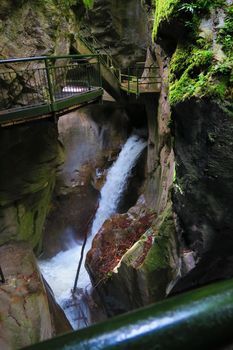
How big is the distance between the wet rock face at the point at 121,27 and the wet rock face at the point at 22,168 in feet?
35.5

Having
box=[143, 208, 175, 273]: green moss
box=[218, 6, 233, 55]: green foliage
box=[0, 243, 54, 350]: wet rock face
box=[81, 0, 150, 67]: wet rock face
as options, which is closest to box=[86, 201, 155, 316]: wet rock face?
box=[143, 208, 175, 273]: green moss

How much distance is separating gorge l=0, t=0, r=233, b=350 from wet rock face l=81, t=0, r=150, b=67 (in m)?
0.06

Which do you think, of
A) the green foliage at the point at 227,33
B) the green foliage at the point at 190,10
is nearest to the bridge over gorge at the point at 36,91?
the green foliage at the point at 190,10

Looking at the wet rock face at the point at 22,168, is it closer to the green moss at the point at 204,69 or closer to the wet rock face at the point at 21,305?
the wet rock face at the point at 21,305

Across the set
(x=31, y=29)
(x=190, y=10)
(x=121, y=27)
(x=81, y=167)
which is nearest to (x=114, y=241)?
(x=81, y=167)

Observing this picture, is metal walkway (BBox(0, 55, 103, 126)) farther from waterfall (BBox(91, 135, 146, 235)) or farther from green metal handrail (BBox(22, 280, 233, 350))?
green metal handrail (BBox(22, 280, 233, 350))

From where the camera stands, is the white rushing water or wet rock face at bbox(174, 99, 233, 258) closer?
wet rock face at bbox(174, 99, 233, 258)

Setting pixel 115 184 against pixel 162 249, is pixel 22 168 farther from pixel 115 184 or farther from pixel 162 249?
pixel 115 184

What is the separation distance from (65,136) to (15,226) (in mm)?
7940

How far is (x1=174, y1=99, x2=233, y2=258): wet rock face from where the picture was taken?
4.24 metres

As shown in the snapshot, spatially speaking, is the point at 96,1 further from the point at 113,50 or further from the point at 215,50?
the point at 215,50

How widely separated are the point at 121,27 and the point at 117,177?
9.18 m

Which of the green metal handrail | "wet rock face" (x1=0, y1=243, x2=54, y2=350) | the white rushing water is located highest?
the green metal handrail

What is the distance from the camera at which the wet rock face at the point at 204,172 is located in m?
4.24
